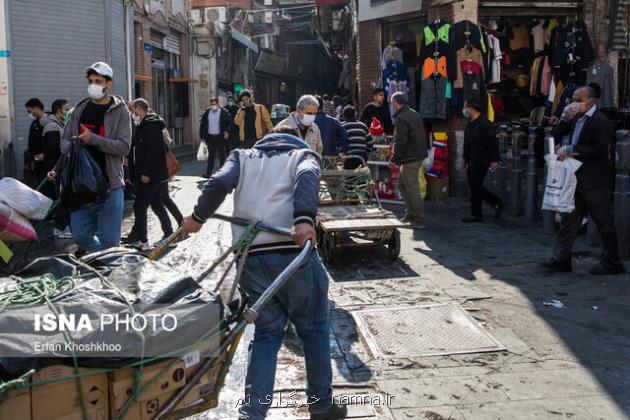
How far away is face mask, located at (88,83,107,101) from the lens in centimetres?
563

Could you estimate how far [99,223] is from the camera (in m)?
5.82

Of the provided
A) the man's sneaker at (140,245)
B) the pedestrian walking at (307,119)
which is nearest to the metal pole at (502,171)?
the pedestrian walking at (307,119)

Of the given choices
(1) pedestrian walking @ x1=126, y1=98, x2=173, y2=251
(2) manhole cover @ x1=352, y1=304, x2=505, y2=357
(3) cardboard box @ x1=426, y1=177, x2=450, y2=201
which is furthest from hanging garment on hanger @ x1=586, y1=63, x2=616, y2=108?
(1) pedestrian walking @ x1=126, y1=98, x2=173, y2=251

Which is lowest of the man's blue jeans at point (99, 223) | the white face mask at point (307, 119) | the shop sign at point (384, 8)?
the man's blue jeans at point (99, 223)

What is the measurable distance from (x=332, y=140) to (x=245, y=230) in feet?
17.7

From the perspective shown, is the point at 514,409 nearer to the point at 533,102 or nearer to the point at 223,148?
the point at 533,102

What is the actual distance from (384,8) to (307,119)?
7.67 metres

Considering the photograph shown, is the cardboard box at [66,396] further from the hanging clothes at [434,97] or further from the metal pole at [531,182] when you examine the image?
the hanging clothes at [434,97]

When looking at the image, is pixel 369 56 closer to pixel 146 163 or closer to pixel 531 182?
pixel 531 182

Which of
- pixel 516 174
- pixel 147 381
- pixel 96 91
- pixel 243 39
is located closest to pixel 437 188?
pixel 516 174

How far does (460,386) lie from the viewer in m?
4.29

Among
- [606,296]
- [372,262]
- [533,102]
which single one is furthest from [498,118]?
[606,296]

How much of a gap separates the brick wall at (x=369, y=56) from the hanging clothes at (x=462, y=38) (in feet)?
8.13

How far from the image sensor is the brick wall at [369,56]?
1429cm
